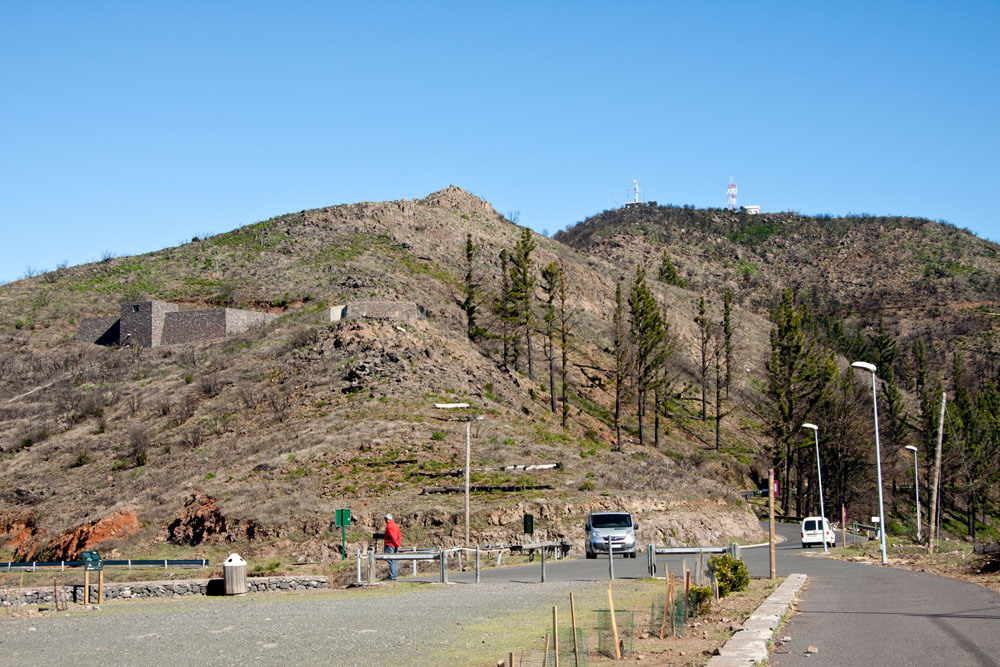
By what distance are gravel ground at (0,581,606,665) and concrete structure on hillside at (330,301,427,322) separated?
43311 mm

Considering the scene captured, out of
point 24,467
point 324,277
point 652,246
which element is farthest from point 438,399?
point 652,246

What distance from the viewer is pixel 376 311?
65.8 m

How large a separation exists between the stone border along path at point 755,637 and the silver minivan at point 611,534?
18.0m

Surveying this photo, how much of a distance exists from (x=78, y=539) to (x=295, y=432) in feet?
40.7

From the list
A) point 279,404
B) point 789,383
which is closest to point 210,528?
point 279,404

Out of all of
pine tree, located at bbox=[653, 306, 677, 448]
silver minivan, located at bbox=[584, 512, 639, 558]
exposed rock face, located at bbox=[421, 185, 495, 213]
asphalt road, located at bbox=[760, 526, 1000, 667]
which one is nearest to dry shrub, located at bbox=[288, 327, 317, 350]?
pine tree, located at bbox=[653, 306, 677, 448]

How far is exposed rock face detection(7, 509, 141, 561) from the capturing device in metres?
39.2

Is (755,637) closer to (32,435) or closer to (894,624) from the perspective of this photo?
(894,624)

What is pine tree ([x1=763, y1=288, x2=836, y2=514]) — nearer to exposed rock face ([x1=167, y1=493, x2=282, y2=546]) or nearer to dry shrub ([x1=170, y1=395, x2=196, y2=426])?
dry shrub ([x1=170, y1=395, x2=196, y2=426])

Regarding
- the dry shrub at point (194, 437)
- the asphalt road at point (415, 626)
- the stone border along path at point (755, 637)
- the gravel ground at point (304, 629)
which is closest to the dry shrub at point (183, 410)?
the dry shrub at point (194, 437)

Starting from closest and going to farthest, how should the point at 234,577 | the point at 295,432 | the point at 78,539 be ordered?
1. the point at 234,577
2. the point at 78,539
3. the point at 295,432

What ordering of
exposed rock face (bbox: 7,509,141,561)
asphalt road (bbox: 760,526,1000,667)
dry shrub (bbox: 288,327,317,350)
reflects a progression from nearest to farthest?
asphalt road (bbox: 760,526,1000,667) < exposed rock face (bbox: 7,509,141,561) < dry shrub (bbox: 288,327,317,350)

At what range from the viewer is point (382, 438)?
47.5m

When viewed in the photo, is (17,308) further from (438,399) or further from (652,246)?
(652,246)
